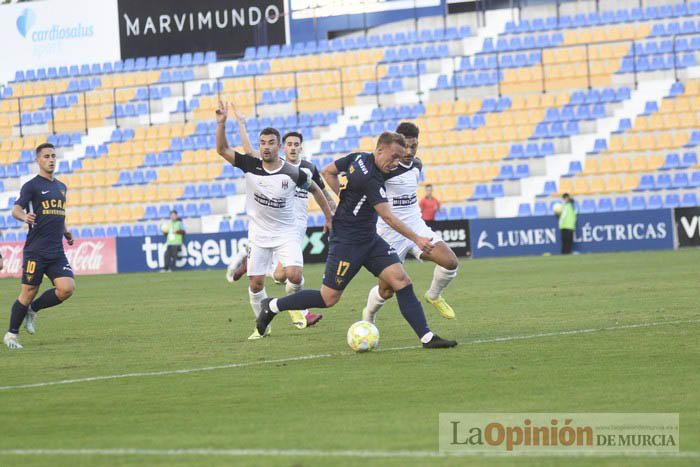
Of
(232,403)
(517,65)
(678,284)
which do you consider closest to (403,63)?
(517,65)

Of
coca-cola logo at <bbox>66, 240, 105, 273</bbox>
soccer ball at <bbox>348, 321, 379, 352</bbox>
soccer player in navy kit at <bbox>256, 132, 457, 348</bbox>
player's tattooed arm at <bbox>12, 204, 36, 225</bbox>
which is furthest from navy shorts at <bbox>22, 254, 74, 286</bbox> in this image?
coca-cola logo at <bbox>66, 240, 105, 273</bbox>

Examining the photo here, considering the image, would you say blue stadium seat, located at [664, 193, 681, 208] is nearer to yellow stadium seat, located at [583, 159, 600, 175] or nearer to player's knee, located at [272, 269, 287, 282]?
yellow stadium seat, located at [583, 159, 600, 175]

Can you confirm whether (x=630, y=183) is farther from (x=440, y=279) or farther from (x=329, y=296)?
(x=329, y=296)

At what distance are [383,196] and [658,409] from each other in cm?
426

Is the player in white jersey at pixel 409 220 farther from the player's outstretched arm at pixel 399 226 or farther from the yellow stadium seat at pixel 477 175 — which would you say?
the yellow stadium seat at pixel 477 175

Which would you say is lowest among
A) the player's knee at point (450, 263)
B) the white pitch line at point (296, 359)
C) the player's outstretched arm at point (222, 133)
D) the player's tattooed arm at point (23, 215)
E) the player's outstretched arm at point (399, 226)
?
the white pitch line at point (296, 359)

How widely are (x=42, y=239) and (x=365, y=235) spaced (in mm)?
4195

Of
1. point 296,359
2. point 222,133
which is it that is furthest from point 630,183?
point 296,359

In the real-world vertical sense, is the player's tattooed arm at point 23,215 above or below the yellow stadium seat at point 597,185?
above

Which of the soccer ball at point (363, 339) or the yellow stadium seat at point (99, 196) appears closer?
the soccer ball at point (363, 339)

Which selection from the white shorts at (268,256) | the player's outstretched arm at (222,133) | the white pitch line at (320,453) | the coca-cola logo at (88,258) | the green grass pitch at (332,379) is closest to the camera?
the white pitch line at (320,453)

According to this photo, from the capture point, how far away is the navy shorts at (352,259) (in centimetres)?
1135

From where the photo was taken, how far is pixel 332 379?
371 inches

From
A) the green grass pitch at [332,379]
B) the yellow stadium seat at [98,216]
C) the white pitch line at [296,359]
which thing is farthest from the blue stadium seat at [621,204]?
the white pitch line at [296,359]
